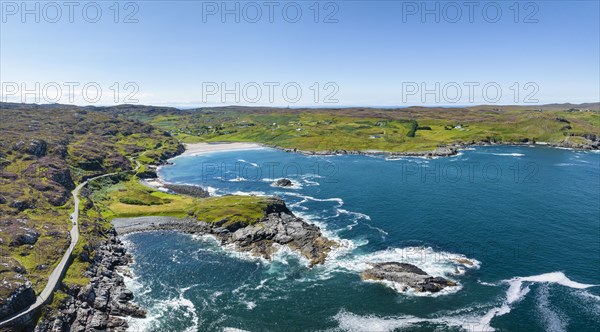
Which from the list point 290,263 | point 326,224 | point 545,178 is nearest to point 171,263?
point 290,263

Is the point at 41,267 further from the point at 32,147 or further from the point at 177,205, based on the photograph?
the point at 32,147

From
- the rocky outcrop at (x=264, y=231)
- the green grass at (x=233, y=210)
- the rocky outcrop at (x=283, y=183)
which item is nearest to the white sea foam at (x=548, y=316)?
the rocky outcrop at (x=264, y=231)

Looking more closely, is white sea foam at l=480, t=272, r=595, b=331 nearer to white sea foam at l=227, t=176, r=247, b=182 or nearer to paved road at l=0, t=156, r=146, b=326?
paved road at l=0, t=156, r=146, b=326

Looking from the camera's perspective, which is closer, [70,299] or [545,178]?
[70,299]

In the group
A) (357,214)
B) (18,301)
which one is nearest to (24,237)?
(18,301)

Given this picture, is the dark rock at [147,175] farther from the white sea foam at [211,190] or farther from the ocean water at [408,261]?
the ocean water at [408,261]

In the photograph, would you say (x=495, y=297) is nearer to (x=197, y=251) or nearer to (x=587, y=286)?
(x=587, y=286)
